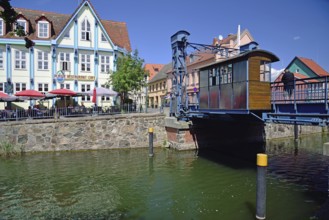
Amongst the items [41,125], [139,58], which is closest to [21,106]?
[41,125]

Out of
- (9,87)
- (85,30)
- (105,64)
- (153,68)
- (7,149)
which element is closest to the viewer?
(7,149)

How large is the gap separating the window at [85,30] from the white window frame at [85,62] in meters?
1.90

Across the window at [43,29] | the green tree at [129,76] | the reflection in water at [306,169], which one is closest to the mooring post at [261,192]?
the reflection in water at [306,169]

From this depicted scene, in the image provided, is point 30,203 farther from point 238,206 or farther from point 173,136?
point 173,136

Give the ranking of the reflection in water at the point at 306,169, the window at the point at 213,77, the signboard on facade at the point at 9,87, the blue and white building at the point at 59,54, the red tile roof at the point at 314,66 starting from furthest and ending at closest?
the red tile roof at the point at 314,66 → the blue and white building at the point at 59,54 → the signboard on facade at the point at 9,87 → the window at the point at 213,77 → the reflection in water at the point at 306,169

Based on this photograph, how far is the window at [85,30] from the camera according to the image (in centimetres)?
2936

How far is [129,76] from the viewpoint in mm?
26344

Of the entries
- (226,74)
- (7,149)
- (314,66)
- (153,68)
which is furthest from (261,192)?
(153,68)

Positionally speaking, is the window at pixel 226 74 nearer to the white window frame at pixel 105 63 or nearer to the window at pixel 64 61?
the white window frame at pixel 105 63

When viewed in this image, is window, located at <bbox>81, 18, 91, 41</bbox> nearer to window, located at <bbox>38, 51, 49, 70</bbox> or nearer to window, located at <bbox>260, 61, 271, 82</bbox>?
window, located at <bbox>38, 51, 49, 70</bbox>

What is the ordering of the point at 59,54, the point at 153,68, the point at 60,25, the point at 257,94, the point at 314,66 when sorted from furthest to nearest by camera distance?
the point at 153,68, the point at 314,66, the point at 60,25, the point at 59,54, the point at 257,94

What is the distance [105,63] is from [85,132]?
41.3 ft

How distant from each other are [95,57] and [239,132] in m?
16.9

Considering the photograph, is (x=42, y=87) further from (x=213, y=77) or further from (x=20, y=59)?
(x=213, y=77)
